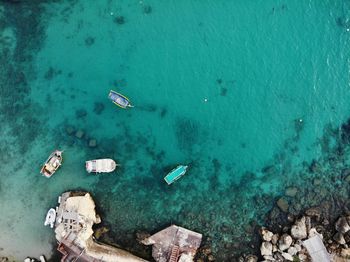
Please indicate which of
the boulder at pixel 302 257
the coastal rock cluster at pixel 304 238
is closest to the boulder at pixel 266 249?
the coastal rock cluster at pixel 304 238

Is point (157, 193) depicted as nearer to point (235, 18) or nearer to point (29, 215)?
point (29, 215)

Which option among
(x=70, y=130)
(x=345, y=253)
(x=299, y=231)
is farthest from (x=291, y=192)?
(x=70, y=130)

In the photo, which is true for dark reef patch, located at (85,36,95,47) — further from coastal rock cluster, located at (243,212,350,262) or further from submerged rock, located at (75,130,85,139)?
coastal rock cluster, located at (243,212,350,262)

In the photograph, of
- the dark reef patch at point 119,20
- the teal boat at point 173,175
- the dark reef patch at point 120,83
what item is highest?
the dark reef patch at point 119,20

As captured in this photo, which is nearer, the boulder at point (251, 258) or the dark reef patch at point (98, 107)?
the boulder at point (251, 258)

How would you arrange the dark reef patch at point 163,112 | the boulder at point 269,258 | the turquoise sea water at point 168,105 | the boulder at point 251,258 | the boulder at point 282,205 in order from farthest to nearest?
the dark reef patch at point 163,112, the turquoise sea water at point 168,105, the boulder at point 282,205, the boulder at point 251,258, the boulder at point 269,258

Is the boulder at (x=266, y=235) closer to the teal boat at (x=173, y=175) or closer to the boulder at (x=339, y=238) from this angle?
the boulder at (x=339, y=238)
